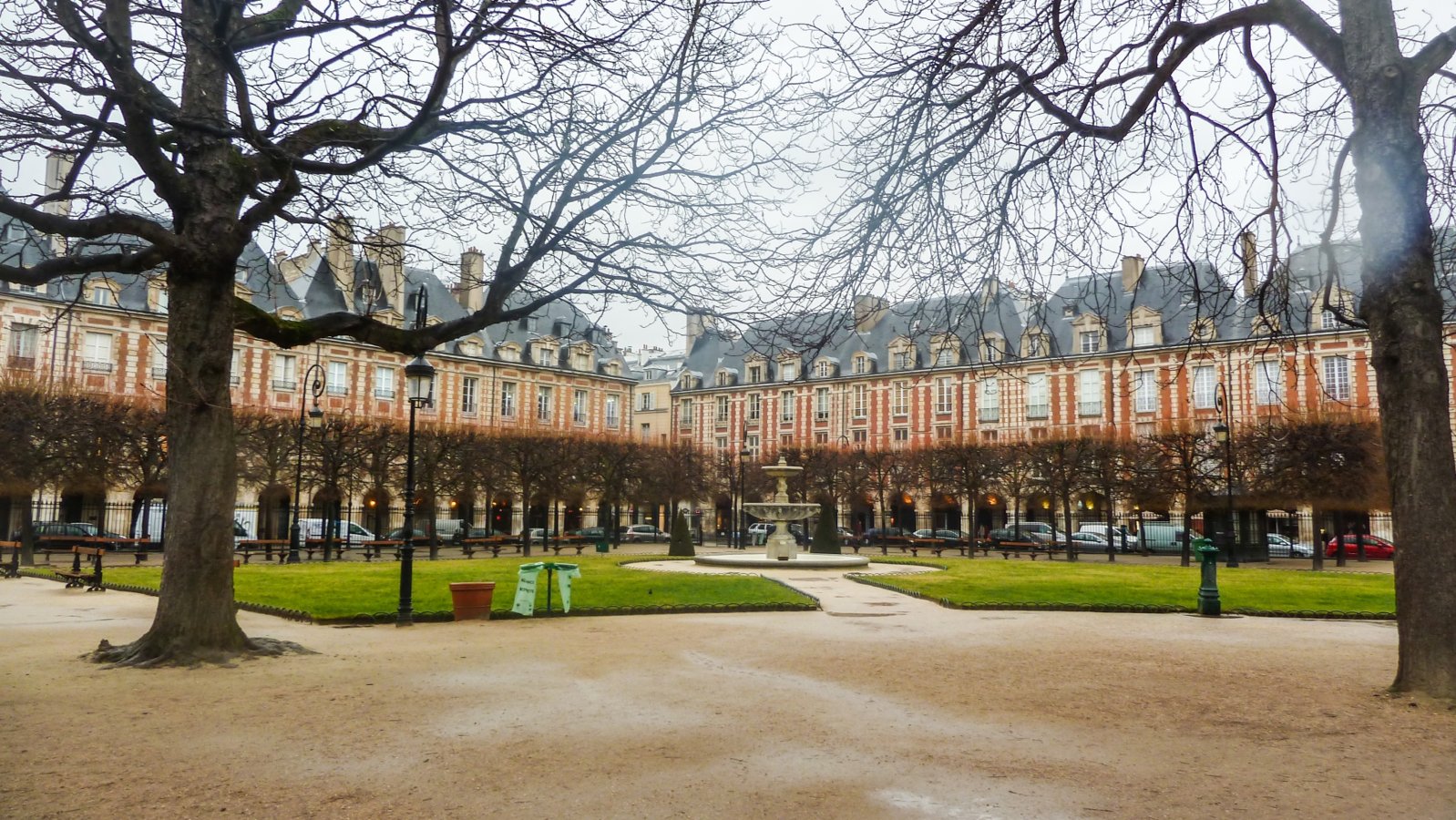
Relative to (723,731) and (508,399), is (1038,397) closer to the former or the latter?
(508,399)

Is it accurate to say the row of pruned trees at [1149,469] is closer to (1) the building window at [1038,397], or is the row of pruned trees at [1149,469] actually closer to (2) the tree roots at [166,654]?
(1) the building window at [1038,397]

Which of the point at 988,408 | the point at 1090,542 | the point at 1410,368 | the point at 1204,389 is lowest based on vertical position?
the point at 1090,542

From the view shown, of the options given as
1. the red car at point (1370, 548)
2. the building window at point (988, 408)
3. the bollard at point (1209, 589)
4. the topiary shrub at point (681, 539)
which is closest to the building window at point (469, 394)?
the topiary shrub at point (681, 539)

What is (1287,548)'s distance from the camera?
121 feet

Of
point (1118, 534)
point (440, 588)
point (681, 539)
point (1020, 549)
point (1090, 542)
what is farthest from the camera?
point (1118, 534)

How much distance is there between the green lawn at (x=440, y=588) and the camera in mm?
14289

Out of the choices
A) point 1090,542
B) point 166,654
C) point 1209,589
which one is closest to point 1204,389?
point 1090,542

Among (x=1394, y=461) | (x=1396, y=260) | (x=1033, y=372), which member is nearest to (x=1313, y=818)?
(x=1394, y=461)

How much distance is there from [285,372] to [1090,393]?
40.5 meters

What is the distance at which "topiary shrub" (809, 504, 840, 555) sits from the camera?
29703 mm

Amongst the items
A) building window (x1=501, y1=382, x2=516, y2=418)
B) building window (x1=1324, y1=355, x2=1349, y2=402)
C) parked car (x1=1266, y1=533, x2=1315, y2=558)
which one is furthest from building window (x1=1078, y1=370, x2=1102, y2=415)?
building window (x1=501, y1=382, x2=516, y2=418)

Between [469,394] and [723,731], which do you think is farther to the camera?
[469,394]

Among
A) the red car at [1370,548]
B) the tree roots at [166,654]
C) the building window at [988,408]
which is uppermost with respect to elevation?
the building window at [988,408]

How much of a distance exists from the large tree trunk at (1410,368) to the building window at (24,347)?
1726 inches
